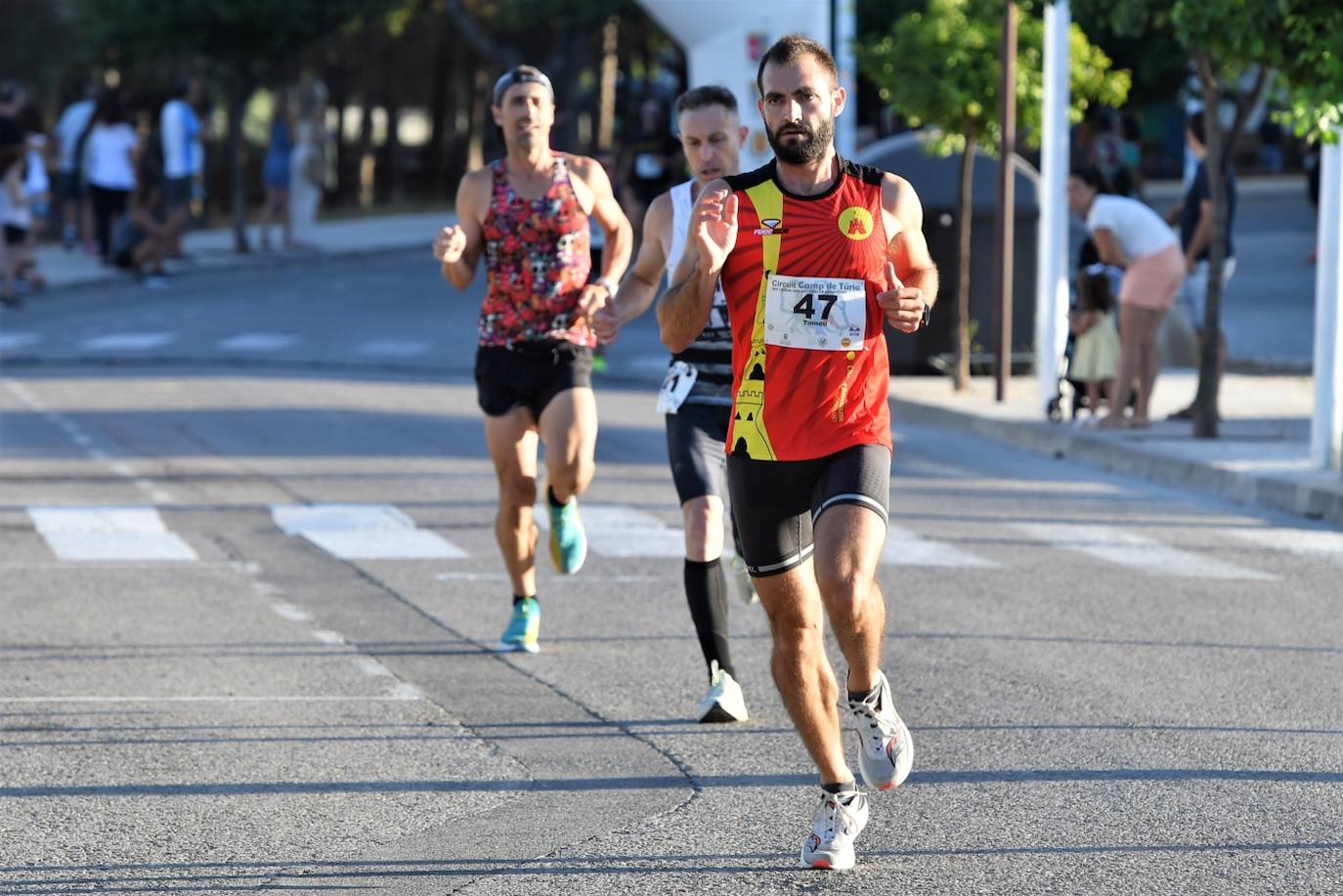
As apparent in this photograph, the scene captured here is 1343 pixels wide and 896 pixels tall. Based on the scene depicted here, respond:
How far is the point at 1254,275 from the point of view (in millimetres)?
30453

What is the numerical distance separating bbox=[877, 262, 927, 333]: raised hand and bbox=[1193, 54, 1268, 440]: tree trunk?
1026cm

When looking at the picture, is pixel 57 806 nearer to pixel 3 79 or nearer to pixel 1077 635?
pixel 1077 635

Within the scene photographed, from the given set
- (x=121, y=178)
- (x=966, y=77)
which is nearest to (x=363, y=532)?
(x=966, y=77)

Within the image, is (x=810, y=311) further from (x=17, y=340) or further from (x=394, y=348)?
A: (x=17, y=340)

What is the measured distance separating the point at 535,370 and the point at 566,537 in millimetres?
664

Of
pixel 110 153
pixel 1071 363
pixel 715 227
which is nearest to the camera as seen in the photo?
pixel 715 227

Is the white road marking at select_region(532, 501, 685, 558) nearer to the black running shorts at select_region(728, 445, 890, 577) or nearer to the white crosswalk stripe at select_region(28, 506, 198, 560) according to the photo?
the white crosswalk stripe at select_region(28, 506, 198, 560)

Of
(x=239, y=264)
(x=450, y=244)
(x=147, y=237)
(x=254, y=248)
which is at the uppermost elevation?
(x=450, y=244)

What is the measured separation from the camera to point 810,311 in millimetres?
5730

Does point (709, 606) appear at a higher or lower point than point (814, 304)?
lower

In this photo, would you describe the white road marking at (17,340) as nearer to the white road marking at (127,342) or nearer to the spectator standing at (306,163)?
the white road marking at (127,342)

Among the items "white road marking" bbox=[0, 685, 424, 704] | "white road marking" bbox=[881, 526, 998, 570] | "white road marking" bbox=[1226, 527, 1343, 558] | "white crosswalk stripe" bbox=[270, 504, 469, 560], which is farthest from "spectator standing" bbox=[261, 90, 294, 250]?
"white road marking" bbox=[0, 685, 424, 704]

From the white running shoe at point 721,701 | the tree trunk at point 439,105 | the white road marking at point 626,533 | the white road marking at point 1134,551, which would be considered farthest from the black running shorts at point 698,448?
the tree trunk at point 439,105

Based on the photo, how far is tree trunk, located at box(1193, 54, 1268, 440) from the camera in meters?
15.6
